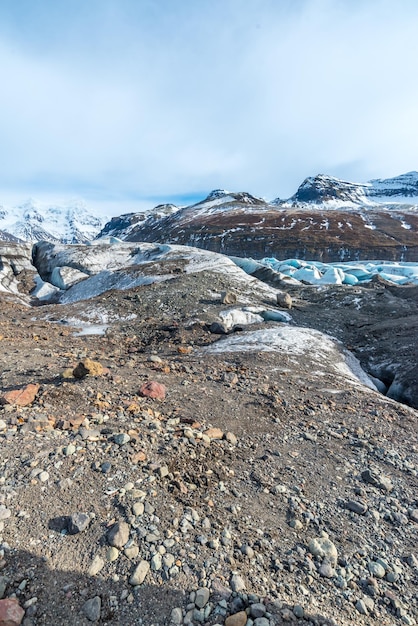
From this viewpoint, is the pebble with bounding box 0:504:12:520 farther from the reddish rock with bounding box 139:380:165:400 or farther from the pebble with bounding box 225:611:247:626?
the reddish rock with bounding box 139:380:165:400

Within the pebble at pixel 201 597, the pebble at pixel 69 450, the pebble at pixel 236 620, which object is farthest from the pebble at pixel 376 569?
the pebble at pixel 69 450

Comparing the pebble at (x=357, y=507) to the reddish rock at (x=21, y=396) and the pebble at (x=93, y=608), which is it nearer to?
the pebble at (x=93, y=608)

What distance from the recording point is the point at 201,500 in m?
5.27

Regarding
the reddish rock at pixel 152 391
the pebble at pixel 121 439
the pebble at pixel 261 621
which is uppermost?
the pebble at pixel 121 439

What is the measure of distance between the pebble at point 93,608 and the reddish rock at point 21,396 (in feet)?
14.8

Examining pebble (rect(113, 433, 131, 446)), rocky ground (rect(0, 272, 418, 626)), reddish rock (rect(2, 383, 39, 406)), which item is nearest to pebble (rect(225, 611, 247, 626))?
rocky ground (rect(0, 272, 418, 626))

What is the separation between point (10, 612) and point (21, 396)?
456 centimetres

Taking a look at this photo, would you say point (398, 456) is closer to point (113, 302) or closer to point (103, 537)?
point (103, 537)

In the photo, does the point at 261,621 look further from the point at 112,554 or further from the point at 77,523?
the point at 77,523

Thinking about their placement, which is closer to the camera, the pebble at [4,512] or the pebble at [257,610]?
the pebble at [257,610]

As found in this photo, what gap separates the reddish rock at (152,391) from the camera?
28.1ft

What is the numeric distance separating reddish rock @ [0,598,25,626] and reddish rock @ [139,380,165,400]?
17.0 feet

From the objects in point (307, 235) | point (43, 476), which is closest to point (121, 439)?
point (43, 476)

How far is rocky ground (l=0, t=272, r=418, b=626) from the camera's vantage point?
381cm
